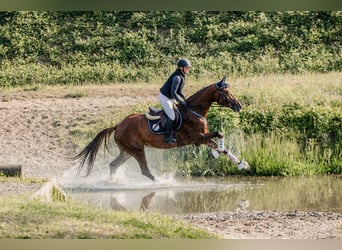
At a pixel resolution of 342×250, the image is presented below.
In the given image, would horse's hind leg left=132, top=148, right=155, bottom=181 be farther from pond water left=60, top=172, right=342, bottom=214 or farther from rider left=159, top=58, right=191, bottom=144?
rider left=159, top=58, right=191, bottom=144

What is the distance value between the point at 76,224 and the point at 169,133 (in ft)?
4.61

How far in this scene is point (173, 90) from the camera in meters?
8.16

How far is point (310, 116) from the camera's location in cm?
885

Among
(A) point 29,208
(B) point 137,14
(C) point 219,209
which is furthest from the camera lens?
(B) point 137,14

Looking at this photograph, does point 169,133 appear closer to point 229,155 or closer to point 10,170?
point 229,155

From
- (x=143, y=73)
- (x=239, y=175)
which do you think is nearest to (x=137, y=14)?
(x=143, y=73)

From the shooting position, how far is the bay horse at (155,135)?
8.23m

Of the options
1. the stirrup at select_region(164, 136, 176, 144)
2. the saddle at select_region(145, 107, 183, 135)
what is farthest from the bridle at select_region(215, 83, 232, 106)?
the stirrup at select_region(164, 136, 176, 144)

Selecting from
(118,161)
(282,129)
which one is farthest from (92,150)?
(282,129)

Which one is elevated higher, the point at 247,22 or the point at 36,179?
the point at 247,22

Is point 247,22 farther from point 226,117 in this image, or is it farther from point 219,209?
point 219,209

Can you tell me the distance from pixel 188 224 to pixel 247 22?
7.47 feet

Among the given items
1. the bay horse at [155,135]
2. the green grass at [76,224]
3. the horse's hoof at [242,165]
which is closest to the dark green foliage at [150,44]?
the bay horse at [155,135]

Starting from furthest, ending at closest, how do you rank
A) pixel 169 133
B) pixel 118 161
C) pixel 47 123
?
pixel 47 123 < pixel 118 161 < pixel 169 133
